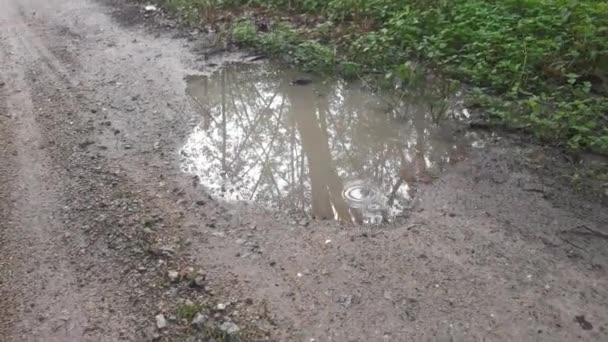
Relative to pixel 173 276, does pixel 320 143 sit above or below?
above

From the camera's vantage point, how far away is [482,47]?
6.34 meters

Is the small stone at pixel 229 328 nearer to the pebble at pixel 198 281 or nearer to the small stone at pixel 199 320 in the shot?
the small stone at pixel 199 320

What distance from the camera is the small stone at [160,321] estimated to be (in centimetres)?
334

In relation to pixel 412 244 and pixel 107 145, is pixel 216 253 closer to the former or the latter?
pixel 412 244

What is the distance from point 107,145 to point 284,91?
2.13 meters

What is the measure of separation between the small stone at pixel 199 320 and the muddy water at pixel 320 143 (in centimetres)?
136

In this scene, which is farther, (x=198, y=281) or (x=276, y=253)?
(x=276, y=253)

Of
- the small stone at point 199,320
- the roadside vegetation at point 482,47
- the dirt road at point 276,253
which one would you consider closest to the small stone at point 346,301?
the dirt road at point 276,253

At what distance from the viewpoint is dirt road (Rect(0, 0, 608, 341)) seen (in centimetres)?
334

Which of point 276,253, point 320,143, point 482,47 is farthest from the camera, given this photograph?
point 482,47

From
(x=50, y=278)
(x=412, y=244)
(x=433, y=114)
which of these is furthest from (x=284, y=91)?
(x=50, y=278)

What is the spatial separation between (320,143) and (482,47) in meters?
2.39

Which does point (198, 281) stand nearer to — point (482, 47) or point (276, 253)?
point (276, 253)

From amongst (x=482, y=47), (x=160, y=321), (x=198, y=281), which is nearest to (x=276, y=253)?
(x=198, y=281)
